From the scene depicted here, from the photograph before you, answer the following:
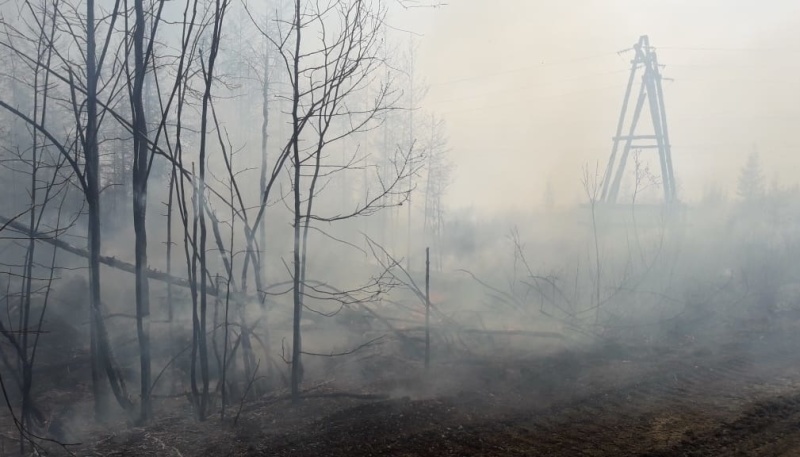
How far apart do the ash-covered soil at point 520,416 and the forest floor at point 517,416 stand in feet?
0.04

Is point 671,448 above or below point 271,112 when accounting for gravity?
below

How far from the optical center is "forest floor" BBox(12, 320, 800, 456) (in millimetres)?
4539

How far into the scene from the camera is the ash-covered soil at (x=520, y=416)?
4535 millimetres

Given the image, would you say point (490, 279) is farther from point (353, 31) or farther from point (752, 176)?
point (752, 176)

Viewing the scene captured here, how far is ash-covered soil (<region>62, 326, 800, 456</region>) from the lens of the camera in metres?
4.54

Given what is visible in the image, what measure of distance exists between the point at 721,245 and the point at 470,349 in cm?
1067

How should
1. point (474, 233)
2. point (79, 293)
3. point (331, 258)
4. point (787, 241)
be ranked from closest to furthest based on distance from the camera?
point (79, 293), point (787, 241), point (331, 258), point (474, 233)

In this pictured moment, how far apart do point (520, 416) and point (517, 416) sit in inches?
1.1

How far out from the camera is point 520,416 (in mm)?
5301

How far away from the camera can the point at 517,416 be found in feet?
17.4

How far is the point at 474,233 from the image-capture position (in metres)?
22.6

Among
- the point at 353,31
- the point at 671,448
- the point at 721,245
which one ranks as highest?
the point at 353,31

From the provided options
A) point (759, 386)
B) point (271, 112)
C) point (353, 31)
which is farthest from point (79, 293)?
point (271, 112)

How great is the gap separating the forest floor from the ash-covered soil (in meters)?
0.01
